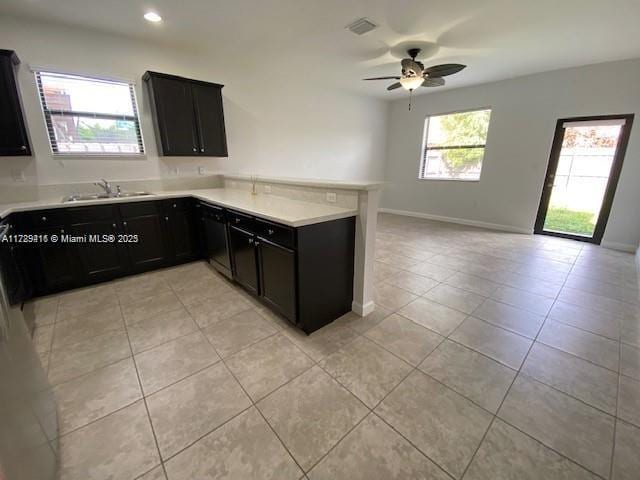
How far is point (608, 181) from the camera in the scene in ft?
13.7

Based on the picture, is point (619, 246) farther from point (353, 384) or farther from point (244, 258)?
point (244, 258)

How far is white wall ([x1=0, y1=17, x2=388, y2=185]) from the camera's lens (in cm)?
280

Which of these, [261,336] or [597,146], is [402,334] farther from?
[597,146]

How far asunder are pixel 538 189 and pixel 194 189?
18.9 ft

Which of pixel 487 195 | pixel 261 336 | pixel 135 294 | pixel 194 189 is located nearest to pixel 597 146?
pixel 487 195

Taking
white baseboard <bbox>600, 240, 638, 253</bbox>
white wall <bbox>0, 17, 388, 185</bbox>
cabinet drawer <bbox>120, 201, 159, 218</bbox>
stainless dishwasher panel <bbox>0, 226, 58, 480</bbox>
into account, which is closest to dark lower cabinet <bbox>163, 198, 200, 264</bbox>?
cabinet drawer <bbox>120, 201, 159, 218</bbox>

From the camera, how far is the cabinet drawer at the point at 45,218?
252cm

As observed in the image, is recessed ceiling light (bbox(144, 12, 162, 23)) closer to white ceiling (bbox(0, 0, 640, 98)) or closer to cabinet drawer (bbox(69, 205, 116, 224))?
white ceiling (bbox(0, 0, 640, 98))

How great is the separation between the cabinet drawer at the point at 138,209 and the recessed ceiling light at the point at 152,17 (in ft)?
6.11

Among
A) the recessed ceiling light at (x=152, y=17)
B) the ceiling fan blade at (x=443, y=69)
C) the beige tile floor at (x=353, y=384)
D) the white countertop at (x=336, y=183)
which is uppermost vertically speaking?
the recessed ceiling light at (x=152, y=17)

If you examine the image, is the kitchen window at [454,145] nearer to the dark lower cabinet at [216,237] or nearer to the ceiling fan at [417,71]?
the ceiling fan at [417,71]

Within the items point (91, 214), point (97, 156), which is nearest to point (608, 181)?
point (91, 214)

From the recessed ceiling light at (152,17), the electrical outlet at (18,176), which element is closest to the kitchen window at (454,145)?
the recessed ceiling light at (152,17)

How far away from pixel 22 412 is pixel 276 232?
1469mm
